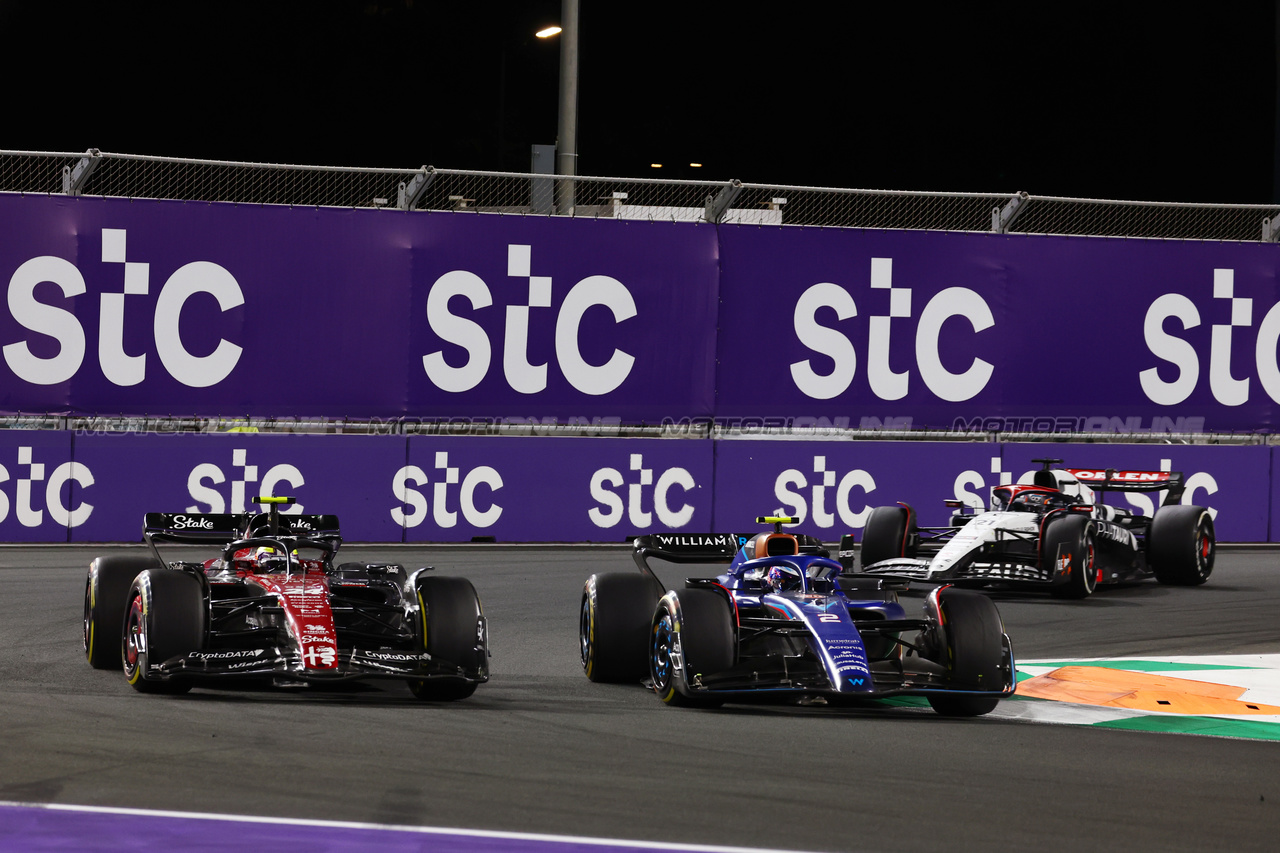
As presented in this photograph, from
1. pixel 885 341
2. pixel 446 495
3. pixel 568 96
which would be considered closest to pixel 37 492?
pixel 446 495

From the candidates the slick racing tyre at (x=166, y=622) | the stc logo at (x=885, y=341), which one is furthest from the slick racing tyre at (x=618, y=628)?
the stc logo at (x=885, y=341)

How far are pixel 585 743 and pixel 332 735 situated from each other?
3.61 feet

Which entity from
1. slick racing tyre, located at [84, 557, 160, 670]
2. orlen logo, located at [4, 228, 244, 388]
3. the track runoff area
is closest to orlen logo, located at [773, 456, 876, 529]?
orlen logo, located at [4, 228, 244, 388]

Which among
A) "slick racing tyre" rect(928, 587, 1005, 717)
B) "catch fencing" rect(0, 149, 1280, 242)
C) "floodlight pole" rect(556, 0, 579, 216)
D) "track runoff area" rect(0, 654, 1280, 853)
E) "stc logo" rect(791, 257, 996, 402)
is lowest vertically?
"track runoff area" rect(0, 654, 1280, 853)

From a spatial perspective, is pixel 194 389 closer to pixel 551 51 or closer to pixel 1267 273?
pixel 1267 273

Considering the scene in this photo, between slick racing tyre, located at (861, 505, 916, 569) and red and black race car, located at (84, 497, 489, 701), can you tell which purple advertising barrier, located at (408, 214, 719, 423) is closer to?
slick racing tyre, located at (861, 505, 916, 569)

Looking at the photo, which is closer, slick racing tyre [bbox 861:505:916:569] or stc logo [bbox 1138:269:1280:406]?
slick racing tyre [bbox 861:505:916:569]

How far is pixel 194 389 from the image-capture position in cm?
1648

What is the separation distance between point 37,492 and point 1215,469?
12.0m

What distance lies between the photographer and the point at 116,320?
53.7ft

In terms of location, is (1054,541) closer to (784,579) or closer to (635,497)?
(635,497)

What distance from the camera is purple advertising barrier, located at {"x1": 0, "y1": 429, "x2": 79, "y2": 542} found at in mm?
15766

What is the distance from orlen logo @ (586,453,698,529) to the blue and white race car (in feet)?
23.5

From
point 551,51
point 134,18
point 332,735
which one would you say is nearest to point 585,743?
point 332,735
